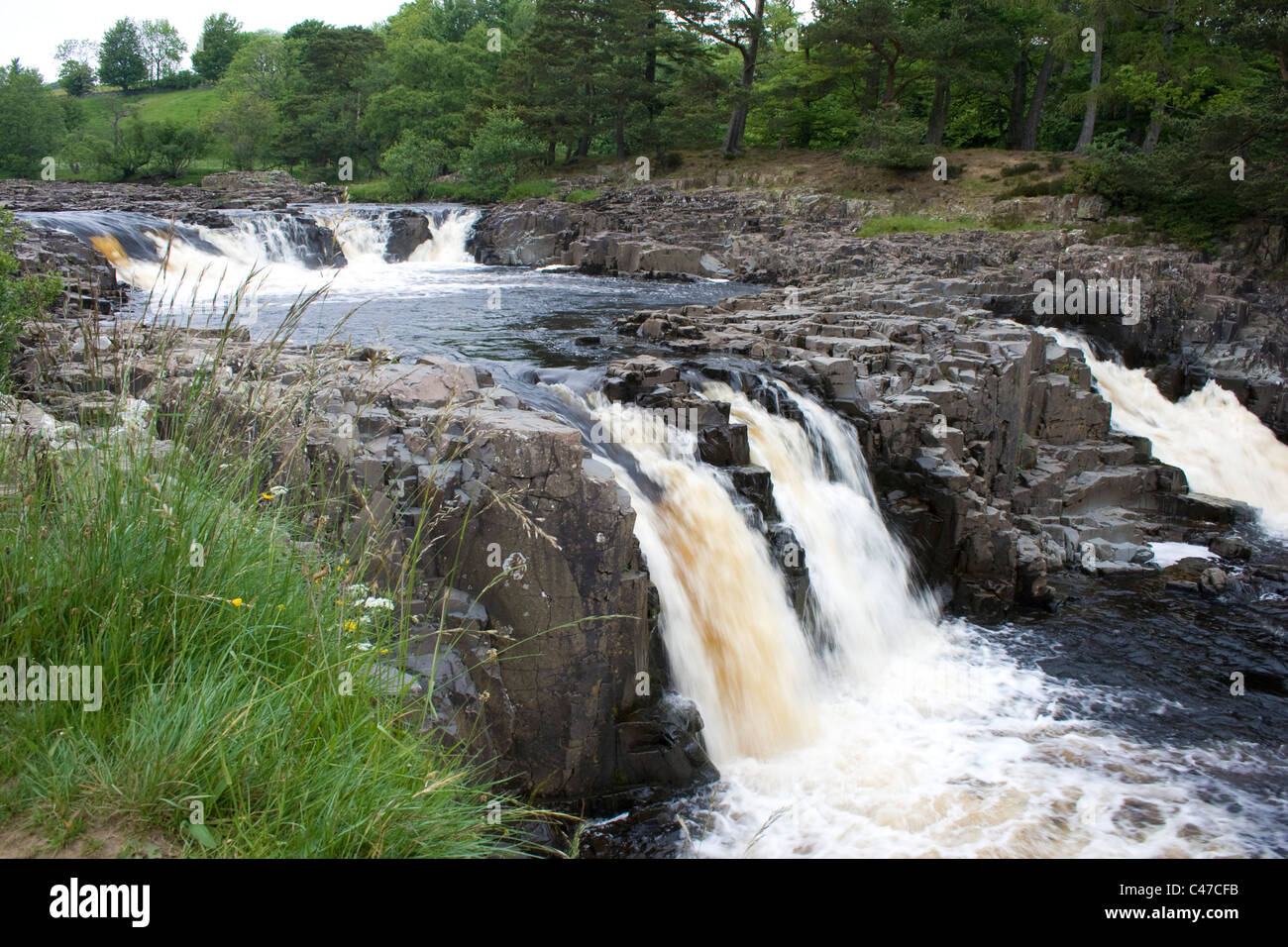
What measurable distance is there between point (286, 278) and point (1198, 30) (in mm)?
30599

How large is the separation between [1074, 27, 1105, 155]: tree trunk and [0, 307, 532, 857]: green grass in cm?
3430

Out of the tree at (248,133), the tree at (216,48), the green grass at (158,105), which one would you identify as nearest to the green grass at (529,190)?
the tree at (248,133)

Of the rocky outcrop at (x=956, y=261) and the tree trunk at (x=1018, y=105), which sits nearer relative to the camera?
the rocky outcrop at (x=956, y=261)

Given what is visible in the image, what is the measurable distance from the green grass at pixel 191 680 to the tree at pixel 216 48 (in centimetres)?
8825

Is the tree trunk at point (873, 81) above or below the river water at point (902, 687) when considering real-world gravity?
above

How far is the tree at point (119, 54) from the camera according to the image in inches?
2928

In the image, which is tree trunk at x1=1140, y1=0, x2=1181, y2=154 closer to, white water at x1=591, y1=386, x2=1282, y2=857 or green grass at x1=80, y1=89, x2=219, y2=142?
white water at x1=591, y1=386, x2=1282, y2=857

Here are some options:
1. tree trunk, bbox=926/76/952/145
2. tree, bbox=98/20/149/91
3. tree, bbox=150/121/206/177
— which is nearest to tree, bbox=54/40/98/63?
tree, bbox=98/20/149/91

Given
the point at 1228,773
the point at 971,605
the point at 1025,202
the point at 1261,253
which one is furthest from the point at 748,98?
the point at 1228,773

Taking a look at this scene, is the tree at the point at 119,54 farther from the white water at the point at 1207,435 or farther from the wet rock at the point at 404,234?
the white water at the point at 1207,435

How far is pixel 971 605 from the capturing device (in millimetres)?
11930

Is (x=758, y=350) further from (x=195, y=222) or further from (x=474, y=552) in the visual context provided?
(x=195, y=222)

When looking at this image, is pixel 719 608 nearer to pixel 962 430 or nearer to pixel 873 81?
pixel 962 430

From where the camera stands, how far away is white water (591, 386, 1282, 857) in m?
7.22
